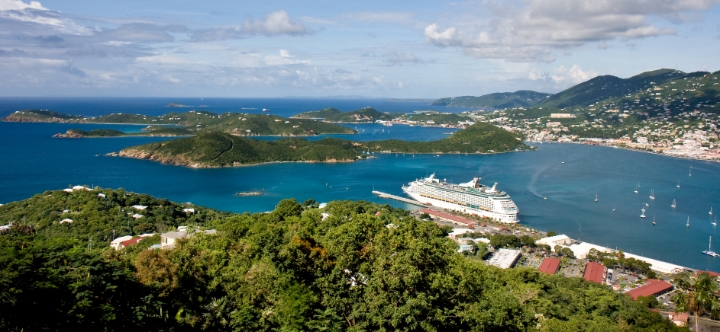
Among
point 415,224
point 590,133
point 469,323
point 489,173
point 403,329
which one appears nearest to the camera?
point 403,329

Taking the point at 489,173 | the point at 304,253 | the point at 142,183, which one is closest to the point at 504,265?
the point at 304,253

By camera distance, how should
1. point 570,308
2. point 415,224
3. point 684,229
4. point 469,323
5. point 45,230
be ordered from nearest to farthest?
point 469,323 → point 415,224 → point 570,308 → point 45,230 → point 684,229

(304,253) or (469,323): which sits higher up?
(304,253)

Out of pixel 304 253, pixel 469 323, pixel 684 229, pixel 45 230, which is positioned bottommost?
pixel 684 229

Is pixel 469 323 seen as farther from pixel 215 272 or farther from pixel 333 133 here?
pixel 333 133

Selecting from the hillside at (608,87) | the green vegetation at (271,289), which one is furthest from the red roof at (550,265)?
the hillside at (608,87)

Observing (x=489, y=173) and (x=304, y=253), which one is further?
(x=489, y=173)

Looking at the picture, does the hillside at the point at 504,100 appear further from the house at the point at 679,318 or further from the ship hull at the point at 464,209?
the house at the point at 679,318
